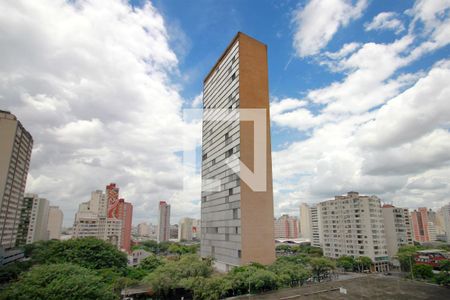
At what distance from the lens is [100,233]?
70.2 metres

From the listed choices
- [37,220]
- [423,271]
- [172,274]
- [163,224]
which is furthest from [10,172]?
[163,224]

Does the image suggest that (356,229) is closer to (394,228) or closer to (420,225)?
(394,228)

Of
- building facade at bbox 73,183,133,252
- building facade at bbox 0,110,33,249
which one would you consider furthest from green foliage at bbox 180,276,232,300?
building facade at bbox 73,183,133,252

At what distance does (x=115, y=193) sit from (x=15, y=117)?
30.1 meters

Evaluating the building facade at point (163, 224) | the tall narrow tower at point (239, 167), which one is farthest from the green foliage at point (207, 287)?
the building facade at point (163, 224)

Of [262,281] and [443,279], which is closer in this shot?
[262,281]

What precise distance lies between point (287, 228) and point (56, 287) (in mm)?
129806

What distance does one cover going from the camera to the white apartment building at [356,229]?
52562 millimetres

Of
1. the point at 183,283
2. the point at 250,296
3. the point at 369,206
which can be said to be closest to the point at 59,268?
the point at 183,283

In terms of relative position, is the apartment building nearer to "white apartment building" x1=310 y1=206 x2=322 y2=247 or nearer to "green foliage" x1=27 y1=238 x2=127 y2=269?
"white apartment building" x1=310 y1=206 x2=322 y2=247

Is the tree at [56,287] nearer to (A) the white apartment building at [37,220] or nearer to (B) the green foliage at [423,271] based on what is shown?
(B) the green foliage at [423,271]

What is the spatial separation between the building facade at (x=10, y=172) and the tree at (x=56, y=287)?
131ft

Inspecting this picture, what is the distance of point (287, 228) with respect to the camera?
13550 cm

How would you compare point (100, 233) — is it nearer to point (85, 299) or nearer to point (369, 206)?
point (85, 299)
